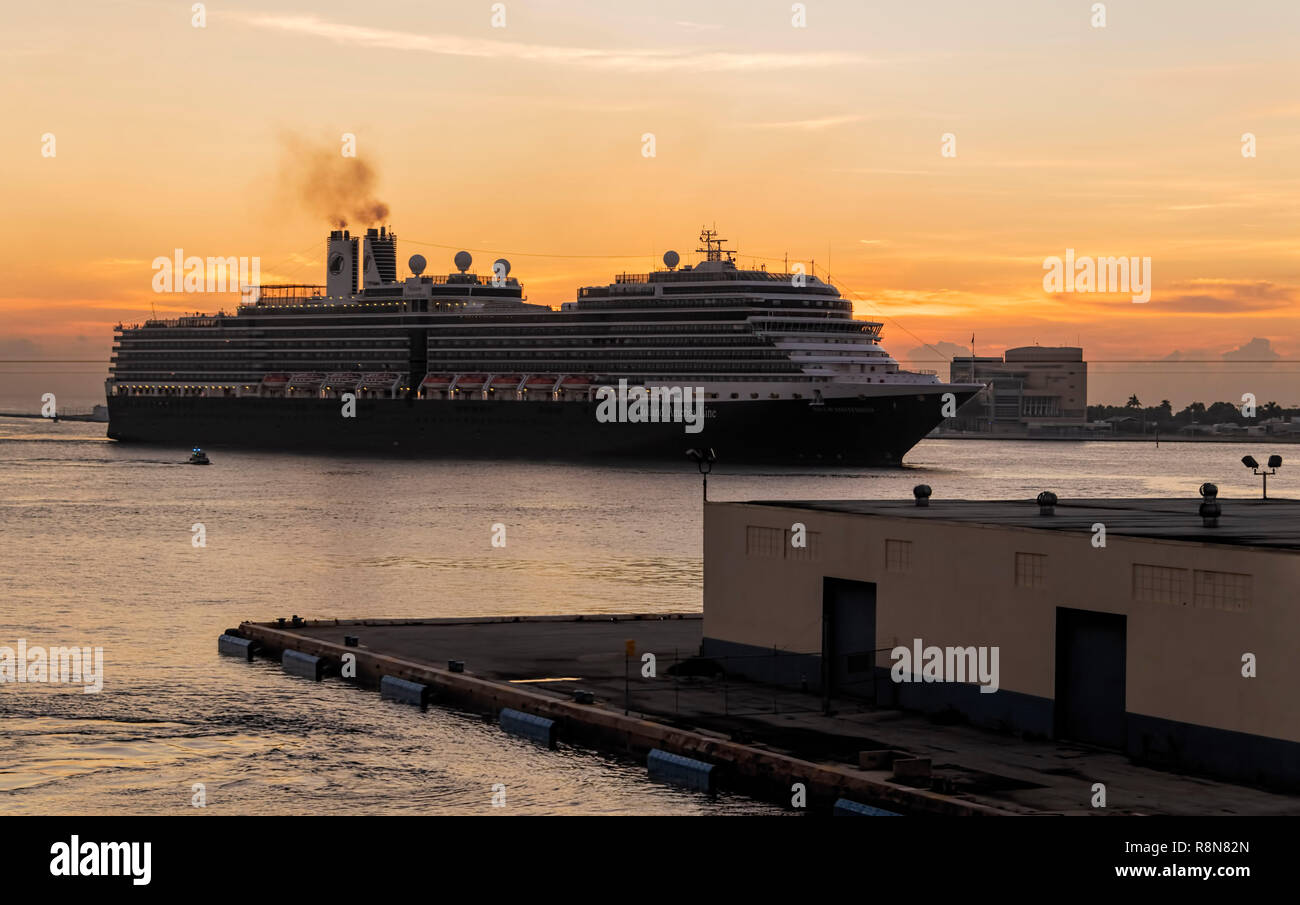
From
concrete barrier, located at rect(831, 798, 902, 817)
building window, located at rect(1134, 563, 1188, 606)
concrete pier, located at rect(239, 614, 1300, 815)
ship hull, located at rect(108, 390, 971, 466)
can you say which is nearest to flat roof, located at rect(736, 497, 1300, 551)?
building window, located at rect(1134, 563, 1188, 606)

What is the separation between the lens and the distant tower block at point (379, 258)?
6914 inches

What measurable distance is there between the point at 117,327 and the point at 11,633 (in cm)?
15523

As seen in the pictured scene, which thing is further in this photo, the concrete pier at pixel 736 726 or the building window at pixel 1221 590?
the building window at pixel 1221 590

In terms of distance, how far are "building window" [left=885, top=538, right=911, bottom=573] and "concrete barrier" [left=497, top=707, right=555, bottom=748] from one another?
245 inches

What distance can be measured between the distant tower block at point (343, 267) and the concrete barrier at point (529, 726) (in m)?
152

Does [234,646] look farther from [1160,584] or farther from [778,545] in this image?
[1160,584]

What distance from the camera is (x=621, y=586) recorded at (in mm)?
56812

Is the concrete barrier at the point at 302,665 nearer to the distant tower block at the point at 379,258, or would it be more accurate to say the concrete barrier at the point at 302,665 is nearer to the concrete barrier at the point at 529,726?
the concrete barrier at the point at 529,726

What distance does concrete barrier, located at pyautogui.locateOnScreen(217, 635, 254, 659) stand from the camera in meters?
40.1

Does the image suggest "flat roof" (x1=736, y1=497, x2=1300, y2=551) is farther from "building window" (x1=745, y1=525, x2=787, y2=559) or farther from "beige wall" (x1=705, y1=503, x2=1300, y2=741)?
"building window" (x1=745, y1=525, x2=787, y2=559)

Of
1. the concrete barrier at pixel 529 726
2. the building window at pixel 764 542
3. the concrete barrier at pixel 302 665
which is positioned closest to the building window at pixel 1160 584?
the building window at pixel 764 542

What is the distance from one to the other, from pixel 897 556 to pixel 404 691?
33.9 feet

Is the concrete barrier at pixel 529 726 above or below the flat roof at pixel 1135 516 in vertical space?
below
